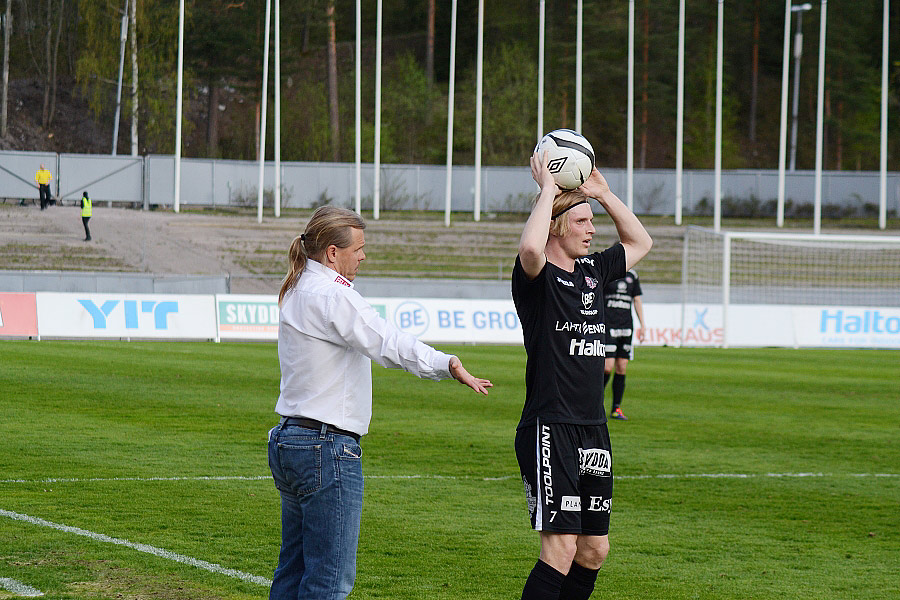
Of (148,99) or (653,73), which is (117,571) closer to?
(148,99)

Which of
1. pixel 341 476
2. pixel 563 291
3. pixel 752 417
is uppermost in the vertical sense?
pixel 563 291

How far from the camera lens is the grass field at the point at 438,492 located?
21.3 ft

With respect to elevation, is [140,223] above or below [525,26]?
below

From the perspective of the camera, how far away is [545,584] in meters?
4.73

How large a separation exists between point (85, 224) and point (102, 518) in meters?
32.1

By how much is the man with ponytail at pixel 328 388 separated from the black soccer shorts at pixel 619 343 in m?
9.92

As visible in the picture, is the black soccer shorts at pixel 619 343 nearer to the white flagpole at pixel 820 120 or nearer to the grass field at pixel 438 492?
the grass field at pixel 438 492

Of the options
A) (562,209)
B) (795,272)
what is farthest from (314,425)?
(795,272)

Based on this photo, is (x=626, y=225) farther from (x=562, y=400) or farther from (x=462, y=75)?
(x=462, y=75)

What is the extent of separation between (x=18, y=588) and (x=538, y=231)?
355cm

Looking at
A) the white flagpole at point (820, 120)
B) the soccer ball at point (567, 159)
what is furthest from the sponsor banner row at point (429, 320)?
the soccer ball at point (567, 159)

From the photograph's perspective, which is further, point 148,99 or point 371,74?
point 371,74

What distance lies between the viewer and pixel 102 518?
769 centimetres

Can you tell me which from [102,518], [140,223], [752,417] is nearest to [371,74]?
[140,223]
